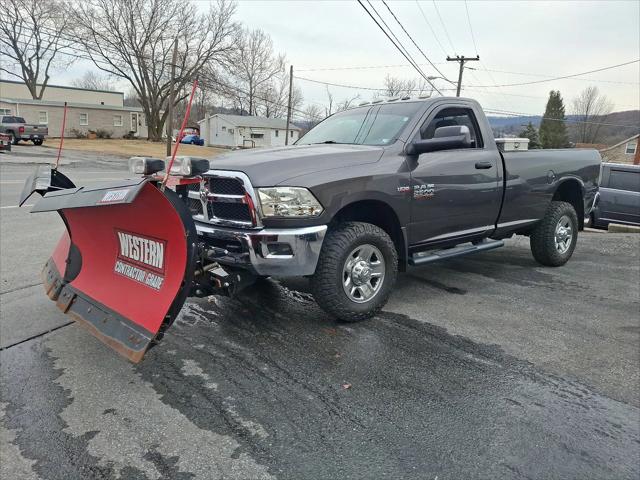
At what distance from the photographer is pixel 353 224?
4098mm

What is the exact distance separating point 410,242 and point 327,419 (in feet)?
7.30

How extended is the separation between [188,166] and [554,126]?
256ft

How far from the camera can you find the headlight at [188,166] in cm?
286

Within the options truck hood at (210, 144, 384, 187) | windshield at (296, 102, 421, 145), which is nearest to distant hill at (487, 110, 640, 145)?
windshield at (296, 102, 421, 145)

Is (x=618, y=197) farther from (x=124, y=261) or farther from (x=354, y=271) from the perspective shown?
(x=124, y=261)

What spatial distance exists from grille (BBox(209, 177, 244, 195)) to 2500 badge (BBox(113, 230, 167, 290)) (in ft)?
2.70

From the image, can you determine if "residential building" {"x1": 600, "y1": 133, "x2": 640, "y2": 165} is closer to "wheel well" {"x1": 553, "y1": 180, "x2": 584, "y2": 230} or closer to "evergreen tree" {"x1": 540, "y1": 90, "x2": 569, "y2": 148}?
"evergreen tree" {"x1": 540, "y1": 90, "x2": 569, "y2": 148}

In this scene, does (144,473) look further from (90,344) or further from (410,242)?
(410,242)

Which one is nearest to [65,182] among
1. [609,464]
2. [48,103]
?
[609,464]

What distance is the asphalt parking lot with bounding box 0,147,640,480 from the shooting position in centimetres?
244

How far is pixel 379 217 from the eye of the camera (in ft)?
14.7

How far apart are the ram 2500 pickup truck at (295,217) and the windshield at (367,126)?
0.02m

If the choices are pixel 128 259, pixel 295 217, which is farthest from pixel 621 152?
pixel 128 259

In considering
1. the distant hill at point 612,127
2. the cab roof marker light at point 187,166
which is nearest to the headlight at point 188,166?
the cab roof marker light at point 187,166
